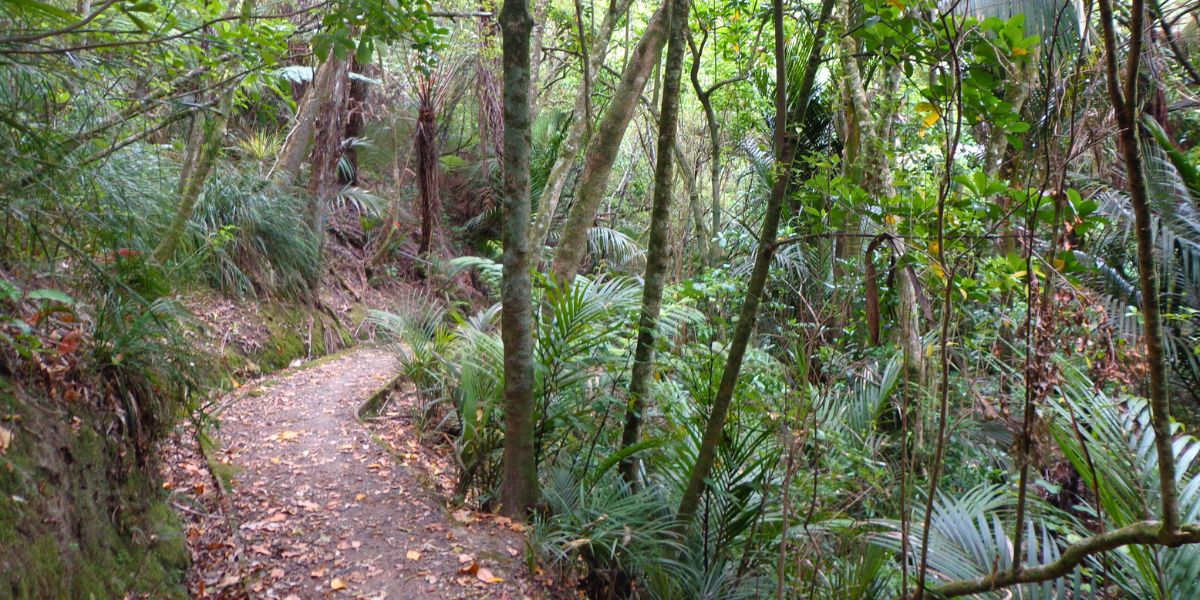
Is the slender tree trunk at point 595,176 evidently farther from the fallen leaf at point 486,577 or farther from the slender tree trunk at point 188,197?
the slender tree trunk at point 188,197

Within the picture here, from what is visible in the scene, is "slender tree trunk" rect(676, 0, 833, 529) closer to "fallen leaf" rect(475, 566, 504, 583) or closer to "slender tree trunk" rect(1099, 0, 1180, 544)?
"fallen leaf" rect(475, 566, 504, 583)

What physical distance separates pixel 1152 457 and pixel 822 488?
1738mm

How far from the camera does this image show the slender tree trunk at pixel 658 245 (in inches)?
181

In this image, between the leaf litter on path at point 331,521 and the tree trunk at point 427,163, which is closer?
the leaf litter on path at point 331,521

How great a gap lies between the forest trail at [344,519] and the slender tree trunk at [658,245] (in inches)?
41.3

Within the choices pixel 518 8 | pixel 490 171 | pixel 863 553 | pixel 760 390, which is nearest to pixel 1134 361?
pixel 863 553

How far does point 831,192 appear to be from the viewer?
3.86 meters

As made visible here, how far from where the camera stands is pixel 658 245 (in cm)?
481

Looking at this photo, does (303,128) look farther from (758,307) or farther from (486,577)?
(758,307)

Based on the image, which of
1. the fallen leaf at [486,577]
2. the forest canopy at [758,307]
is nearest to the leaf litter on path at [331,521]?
the fallen leaf at [486,577]

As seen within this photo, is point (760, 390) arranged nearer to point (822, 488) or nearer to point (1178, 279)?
point (822, 488)

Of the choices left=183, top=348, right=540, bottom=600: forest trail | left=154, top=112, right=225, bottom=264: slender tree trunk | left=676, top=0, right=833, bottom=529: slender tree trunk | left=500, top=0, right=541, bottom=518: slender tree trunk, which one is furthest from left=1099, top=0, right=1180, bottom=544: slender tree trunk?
left=154, top=112, right=225, bottom=264: slender tree trunk

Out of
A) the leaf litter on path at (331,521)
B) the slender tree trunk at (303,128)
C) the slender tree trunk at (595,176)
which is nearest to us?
the leaf litter on path at (331,521)

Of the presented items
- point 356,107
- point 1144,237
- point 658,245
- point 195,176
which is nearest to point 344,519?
point 658,245
